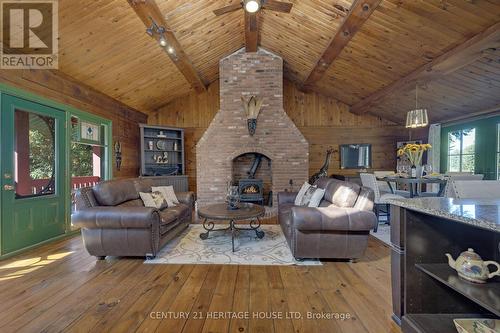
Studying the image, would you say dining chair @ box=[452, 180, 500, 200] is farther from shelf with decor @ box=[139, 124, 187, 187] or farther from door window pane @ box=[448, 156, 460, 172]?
shelf with decor @ box=[139, 124, 187, 187]

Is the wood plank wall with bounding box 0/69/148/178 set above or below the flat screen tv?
above

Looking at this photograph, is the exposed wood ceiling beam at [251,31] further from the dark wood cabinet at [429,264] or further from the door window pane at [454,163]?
the door window pane at [454,163]

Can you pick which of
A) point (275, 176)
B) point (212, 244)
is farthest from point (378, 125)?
point (212, 244)

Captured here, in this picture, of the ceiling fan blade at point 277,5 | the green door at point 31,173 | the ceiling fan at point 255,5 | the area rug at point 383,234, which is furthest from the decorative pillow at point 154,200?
the area rug at point 383,234

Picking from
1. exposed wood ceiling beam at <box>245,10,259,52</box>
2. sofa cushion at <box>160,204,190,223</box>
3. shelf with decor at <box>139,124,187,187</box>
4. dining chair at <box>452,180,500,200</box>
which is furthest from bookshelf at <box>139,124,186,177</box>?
dining chair at <box>452,180,500,200</box>

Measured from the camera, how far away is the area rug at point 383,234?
3.63m

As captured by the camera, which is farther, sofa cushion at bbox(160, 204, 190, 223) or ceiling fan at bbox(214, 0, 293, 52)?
sofa cushion at bbox(160, 204, 190, 223)

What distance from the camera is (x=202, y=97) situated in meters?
6.91

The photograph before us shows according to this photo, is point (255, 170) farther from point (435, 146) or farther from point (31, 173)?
point (435, 146)

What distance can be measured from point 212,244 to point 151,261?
2.84 feet

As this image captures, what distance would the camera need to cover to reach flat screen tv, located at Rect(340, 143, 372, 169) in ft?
22.4

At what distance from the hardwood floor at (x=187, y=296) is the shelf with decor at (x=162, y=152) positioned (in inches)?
139

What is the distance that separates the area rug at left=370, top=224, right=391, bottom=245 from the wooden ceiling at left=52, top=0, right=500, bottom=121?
2780 millimetres

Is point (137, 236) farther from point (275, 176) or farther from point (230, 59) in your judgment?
point (230, 59)
